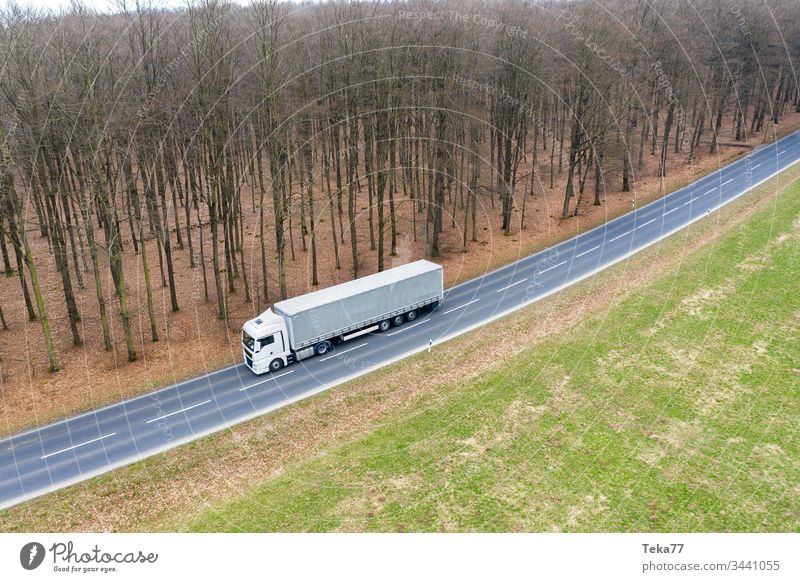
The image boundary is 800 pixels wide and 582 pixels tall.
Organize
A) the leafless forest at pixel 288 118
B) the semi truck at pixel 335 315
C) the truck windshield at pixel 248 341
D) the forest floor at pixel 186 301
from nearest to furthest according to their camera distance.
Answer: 1. the forest floor at pixel 186 301
2. the leafless forest at pixel 288 118
3. the truck windshield at pixel 248 341
4. the semi truck at pixel 335 315

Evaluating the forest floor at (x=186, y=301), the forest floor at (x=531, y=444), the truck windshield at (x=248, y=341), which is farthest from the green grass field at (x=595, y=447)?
the forest floor at (x=186, y=301)

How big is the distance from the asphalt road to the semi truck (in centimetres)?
97

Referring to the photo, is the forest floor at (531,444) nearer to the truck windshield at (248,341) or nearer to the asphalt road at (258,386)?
the asphalt road at (258,386)

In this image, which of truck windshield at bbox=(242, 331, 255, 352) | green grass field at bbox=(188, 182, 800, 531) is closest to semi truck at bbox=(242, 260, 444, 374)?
truck windshield at bbox=(242, 331, 255, 352)

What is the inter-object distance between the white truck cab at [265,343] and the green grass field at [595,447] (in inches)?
437

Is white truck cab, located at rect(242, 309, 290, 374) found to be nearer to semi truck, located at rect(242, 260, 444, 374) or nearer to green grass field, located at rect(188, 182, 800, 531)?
semi truck, located at rect(242, 260, 444, 374)

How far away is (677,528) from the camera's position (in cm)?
2370

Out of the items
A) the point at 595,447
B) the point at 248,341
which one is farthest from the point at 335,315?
the point at 595,447

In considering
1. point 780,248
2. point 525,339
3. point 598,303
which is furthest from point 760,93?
point 525,339

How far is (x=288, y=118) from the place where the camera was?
46.8 metres

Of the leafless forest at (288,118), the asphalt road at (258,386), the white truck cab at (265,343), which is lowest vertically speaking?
the asphalt road at (258,386)

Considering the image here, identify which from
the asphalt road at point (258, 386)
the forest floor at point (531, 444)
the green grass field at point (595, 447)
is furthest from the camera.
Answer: the asphalt road at point (258, 386)

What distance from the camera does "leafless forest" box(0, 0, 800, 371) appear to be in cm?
3897

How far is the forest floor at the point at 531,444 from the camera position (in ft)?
83.1
